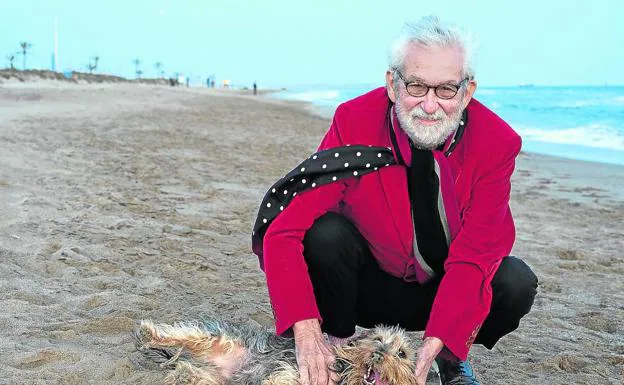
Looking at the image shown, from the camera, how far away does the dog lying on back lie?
8.96 ft

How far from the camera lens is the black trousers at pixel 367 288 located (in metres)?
3.04

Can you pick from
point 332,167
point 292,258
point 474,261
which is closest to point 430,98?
point 332,167

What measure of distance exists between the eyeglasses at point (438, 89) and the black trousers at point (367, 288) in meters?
0.69

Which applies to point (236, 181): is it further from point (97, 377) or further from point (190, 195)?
point (97, 377)

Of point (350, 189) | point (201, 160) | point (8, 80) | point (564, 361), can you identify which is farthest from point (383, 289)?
point (8, 80)

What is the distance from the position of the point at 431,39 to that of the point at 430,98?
242mm

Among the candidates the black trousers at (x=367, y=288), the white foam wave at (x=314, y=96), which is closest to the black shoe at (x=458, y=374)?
the black trousers at (x=367, y=288)

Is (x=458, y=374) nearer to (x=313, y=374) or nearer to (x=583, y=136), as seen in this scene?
(x=313, y=374)

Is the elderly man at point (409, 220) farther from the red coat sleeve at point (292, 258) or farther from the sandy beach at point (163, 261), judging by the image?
the sandy beach at point (163, 261)

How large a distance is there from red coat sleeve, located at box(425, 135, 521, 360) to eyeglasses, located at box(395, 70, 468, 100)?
1.15ft

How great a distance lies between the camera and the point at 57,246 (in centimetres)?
487

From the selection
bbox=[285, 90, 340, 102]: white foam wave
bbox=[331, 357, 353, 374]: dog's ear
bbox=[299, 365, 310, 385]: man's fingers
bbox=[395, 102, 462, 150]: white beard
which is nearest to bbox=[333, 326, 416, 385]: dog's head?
bbox=[331, 357, 353, 374]: dog's ear

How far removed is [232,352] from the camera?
10.1 feet

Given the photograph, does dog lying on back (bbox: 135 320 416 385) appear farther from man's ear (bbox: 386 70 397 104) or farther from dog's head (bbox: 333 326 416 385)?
man's ear (bbox: 386 70 397 104)
